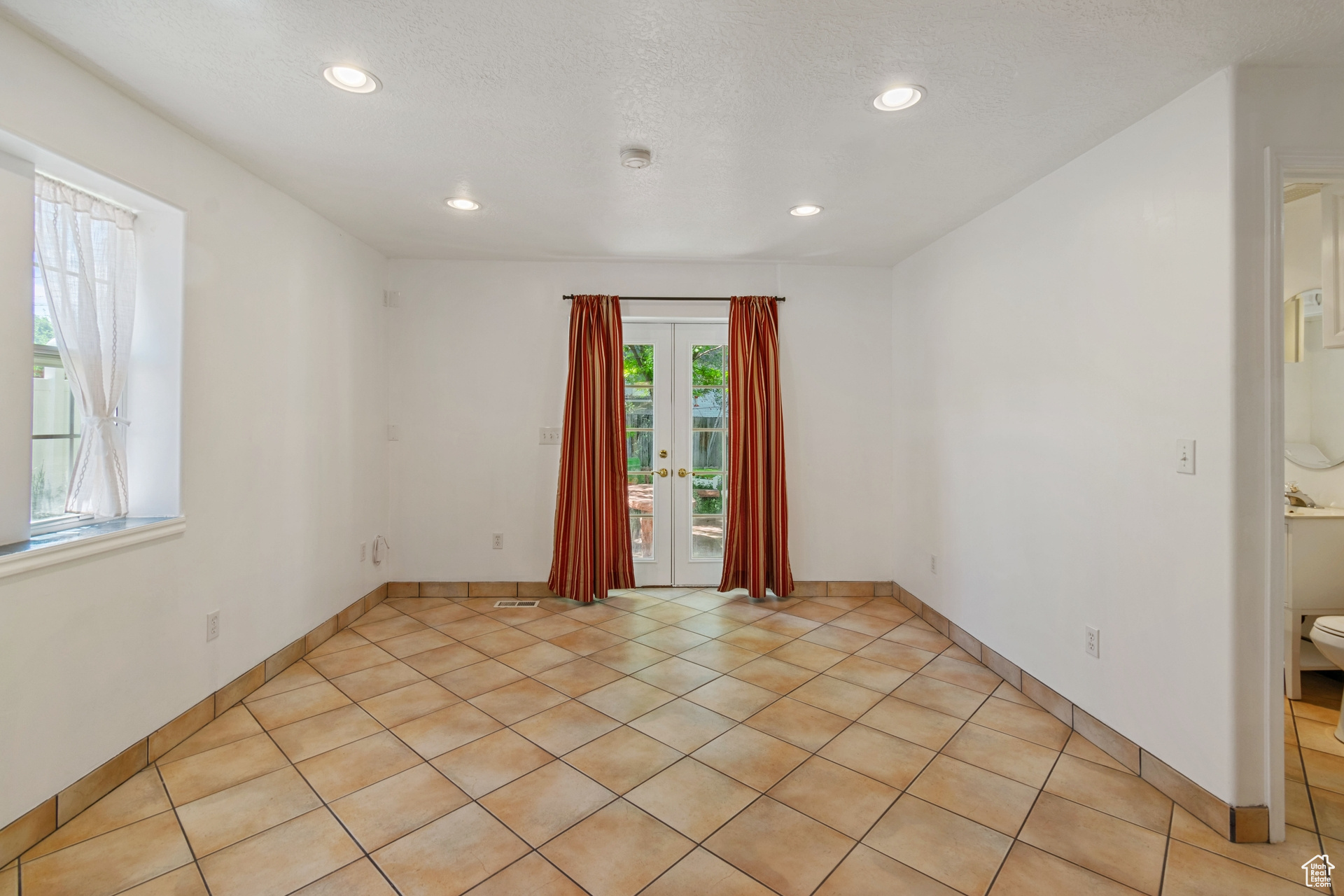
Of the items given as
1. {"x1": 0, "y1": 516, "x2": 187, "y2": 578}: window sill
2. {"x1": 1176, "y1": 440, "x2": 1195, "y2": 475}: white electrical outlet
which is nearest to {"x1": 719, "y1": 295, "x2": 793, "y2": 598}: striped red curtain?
{"x1": 1176, "y1": 440, "x2": 1195, "y2": 475}: white electrical outlet

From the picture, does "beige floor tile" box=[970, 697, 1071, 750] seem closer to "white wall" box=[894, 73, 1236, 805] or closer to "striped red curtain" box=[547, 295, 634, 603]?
"white wall" box=[894, 73, 1236, 805]

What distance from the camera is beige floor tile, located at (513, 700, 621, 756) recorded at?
2.48 metres

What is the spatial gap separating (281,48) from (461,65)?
535mm

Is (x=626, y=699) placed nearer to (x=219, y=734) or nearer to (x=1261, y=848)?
(x=219, y=734)

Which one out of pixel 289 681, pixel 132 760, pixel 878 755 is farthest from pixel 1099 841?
pixel 289 681

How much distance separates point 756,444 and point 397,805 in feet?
10.1

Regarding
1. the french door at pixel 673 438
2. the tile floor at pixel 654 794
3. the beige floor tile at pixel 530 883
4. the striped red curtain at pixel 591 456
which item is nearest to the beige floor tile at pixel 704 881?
the tile floor at pixel 654 794

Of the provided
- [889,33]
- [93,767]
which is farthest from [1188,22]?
[93,767]

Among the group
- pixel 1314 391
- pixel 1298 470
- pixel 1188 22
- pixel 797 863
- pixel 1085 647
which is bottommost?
pixel 797 863

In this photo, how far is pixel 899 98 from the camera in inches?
85.8

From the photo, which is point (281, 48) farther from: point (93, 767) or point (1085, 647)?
point (1085, 647)

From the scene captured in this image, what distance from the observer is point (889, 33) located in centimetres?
183

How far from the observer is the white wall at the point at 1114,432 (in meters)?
2.00

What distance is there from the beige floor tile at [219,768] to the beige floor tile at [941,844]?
86.4 inches
